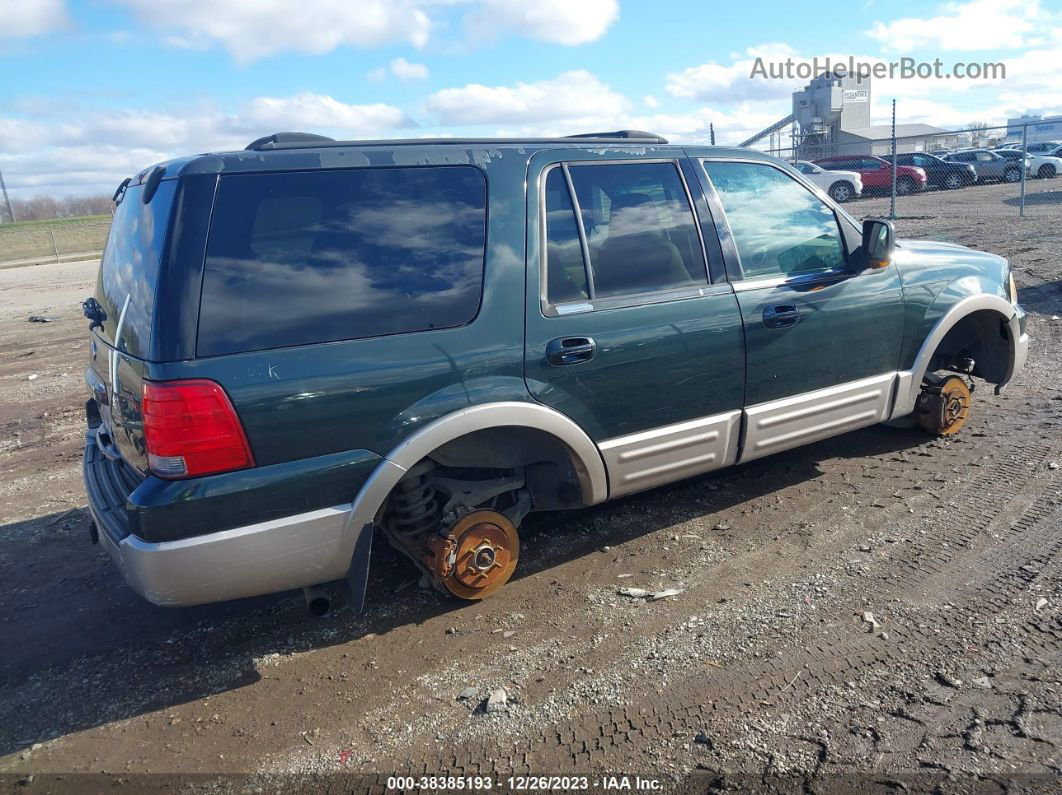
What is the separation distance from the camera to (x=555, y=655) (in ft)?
10.8

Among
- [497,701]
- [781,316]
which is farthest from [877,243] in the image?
[497,701]

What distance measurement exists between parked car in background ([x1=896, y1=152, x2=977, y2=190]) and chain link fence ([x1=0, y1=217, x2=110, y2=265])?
3261 cm

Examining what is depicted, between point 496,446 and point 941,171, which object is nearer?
point 496,446

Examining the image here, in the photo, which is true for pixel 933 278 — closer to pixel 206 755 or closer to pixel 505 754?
pixel 505 754

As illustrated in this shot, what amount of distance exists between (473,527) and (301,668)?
3.02ft

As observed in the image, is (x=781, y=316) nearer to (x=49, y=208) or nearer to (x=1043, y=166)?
(x=1043, y=166)

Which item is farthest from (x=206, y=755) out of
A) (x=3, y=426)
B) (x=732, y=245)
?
(x=3, y=426)

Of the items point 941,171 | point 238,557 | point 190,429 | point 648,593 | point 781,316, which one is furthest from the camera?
point 941,171

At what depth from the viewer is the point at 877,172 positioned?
27.5 metres

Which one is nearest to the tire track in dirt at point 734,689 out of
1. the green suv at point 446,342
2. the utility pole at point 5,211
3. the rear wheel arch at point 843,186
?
the green suv at point 446,342

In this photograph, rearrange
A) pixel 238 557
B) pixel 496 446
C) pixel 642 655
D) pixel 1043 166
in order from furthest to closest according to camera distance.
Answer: pixel 1043 166, pixel 496 446, pixel 642 655, pixel 238 557

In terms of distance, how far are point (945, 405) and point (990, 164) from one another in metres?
30.8

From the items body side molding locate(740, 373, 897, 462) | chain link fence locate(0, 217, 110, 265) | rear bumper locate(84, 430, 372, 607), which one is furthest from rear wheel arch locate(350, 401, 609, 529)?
chain link fence locate(0, 217, 110, 265)

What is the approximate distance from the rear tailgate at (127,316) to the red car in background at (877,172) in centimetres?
2710
